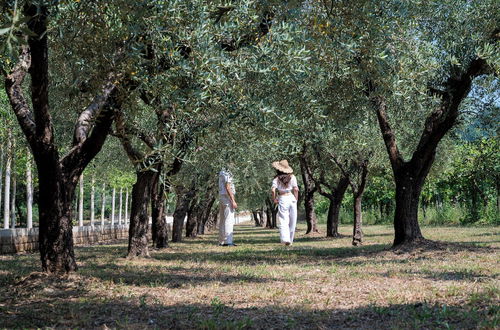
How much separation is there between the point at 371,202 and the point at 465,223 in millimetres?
19592

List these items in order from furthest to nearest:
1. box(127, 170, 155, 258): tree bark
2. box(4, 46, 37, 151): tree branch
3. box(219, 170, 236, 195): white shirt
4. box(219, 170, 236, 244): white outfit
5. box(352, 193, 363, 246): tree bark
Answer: box(352, 193, 363, 246): tree bark, box(219, 170, 236, 244): white outfit, box(219, 170, 236, 195): white shirt, box(127, 170, 155, 258): tree bark, box(4, 46, 37, 151): tree branch


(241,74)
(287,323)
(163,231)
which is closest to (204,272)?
(241,74)

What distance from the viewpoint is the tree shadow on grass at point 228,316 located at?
457cm

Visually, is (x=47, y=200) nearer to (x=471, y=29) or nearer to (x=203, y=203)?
(x=471, y=29)

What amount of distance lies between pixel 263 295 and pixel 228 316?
3.54 feet

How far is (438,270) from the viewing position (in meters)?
7.85

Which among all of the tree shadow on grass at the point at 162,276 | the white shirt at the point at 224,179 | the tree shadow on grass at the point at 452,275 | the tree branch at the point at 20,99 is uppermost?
the tree branch at the point at 20,99

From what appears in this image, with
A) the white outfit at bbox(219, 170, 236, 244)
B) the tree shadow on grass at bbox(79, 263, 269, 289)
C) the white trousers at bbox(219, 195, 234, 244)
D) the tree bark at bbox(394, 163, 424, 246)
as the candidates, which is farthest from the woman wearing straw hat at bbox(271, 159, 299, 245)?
the tree shadow on grass at bbox(79, 263, 269, 289)

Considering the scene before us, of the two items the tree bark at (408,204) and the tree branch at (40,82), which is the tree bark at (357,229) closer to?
the tree bark at (408,204)

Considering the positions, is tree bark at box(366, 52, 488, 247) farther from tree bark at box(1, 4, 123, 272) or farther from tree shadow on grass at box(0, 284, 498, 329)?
tree shadow on grass at box(0, 284, 498, 329)

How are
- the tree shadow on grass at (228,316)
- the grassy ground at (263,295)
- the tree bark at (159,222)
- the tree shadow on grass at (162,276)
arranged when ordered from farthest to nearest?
the tree bark at (159,222) → the tree shadow on grass at (162,276) → the grassy ground at (263,295) → the tree shadow on grass at (228,316)

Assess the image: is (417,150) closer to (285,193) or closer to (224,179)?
(285,193)

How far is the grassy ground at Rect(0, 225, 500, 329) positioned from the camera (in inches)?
187

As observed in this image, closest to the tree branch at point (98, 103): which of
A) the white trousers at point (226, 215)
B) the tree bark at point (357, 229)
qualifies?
the white trousers at point (226, 215)
